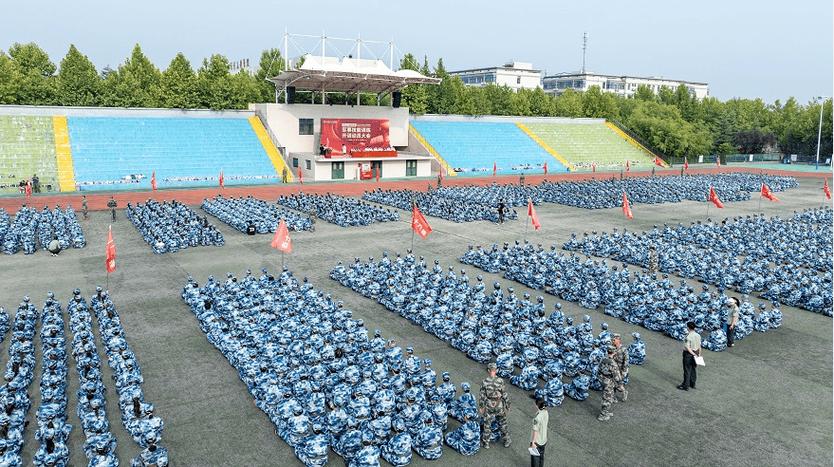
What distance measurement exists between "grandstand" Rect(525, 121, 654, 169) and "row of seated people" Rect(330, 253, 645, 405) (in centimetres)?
5846

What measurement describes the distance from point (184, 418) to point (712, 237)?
27.3 meters

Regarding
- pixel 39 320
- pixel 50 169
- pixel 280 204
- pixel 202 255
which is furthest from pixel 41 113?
pixel 39 320

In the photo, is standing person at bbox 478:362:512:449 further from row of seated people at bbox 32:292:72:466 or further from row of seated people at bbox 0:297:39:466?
row of seated people at bbox 0:297:39:466

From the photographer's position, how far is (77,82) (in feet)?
210

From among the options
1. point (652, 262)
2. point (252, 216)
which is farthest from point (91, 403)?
point (252, 216)

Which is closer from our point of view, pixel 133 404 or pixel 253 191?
pixel 133 404

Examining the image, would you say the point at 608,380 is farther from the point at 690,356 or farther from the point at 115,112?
the point at 115,112

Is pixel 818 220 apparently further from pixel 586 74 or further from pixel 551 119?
pixel 586 74

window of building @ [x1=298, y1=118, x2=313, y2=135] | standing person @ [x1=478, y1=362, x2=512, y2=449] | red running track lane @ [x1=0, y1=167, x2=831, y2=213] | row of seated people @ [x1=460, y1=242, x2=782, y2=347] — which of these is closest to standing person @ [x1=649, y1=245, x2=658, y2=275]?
row of seated people @ [x1=460, y1=242, x2=782, y2=347]

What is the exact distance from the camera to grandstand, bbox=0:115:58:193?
4756cm

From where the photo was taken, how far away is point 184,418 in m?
12.7

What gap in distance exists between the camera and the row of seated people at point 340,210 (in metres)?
35.7

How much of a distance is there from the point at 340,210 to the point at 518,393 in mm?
25077

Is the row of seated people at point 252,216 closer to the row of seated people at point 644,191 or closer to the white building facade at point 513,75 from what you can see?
the row of seated people at point 644,191
